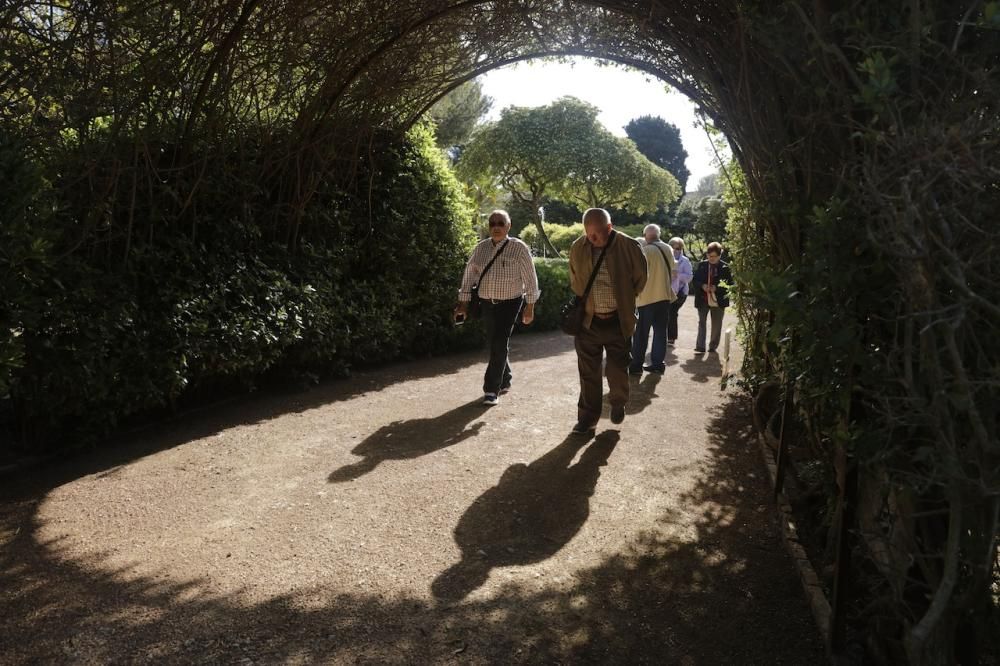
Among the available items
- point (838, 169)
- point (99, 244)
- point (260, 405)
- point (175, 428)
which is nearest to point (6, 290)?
point (99, 244)

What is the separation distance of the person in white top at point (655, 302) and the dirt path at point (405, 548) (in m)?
2.16

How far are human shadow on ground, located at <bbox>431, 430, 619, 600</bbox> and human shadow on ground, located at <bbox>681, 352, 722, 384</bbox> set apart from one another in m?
3.46

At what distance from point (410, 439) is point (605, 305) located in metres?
1.99

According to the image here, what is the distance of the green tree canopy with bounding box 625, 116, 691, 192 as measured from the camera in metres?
43.5

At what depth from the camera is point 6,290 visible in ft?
12.6

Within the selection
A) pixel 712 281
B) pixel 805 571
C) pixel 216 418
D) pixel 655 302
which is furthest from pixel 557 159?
pixel 805 571

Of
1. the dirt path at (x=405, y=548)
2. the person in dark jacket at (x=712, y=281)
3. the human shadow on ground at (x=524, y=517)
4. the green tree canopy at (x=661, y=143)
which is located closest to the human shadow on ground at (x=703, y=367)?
the person in dark jacket at (x=712, y=281)

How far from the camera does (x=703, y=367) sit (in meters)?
9.21

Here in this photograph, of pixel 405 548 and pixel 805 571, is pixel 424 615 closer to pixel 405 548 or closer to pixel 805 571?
pixel 405 548

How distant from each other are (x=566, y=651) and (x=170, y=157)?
5.46 meters

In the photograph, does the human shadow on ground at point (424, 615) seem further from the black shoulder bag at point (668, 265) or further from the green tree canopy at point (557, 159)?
the green tree canopy at point (557, 159)

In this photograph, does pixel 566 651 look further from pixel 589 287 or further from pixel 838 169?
pixel 589 287

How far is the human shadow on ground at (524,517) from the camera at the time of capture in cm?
356

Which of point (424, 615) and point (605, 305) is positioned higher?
point (605, 305)
